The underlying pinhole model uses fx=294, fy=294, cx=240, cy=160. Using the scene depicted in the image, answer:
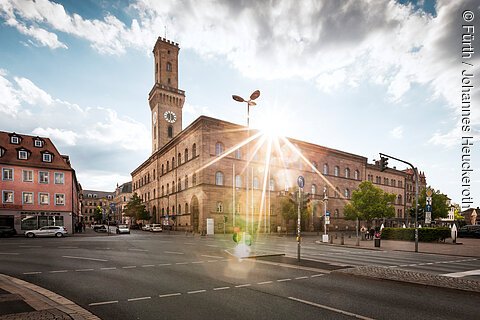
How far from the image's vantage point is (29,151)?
142 feet

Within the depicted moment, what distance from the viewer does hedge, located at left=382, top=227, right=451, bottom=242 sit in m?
31.5

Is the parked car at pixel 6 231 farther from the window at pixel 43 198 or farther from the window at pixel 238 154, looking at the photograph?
the window at pixel 238 154

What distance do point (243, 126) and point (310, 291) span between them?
43617mm

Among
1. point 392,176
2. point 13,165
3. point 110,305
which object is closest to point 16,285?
point 110,305

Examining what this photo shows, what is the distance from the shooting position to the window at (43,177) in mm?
43219

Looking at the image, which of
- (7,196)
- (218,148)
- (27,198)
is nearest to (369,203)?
(218,148)

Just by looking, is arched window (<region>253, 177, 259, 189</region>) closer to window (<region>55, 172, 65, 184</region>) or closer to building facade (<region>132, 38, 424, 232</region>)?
building facade (<region>132, 38, 424, 232</region>)

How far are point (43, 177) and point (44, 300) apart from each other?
44.0 m

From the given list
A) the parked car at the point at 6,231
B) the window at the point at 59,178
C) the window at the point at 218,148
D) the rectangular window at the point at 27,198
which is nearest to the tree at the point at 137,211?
the window at the point at 59,178

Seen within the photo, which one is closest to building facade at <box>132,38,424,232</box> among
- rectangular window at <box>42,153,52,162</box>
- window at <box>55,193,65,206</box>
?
window at <box>55,193,65,206</box>

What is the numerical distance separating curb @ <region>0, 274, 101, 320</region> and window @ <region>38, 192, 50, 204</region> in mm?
40060

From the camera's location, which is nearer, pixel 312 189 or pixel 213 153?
pixel 213 153

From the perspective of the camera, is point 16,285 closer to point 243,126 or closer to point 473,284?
point 473,284

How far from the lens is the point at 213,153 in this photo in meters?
46.8
